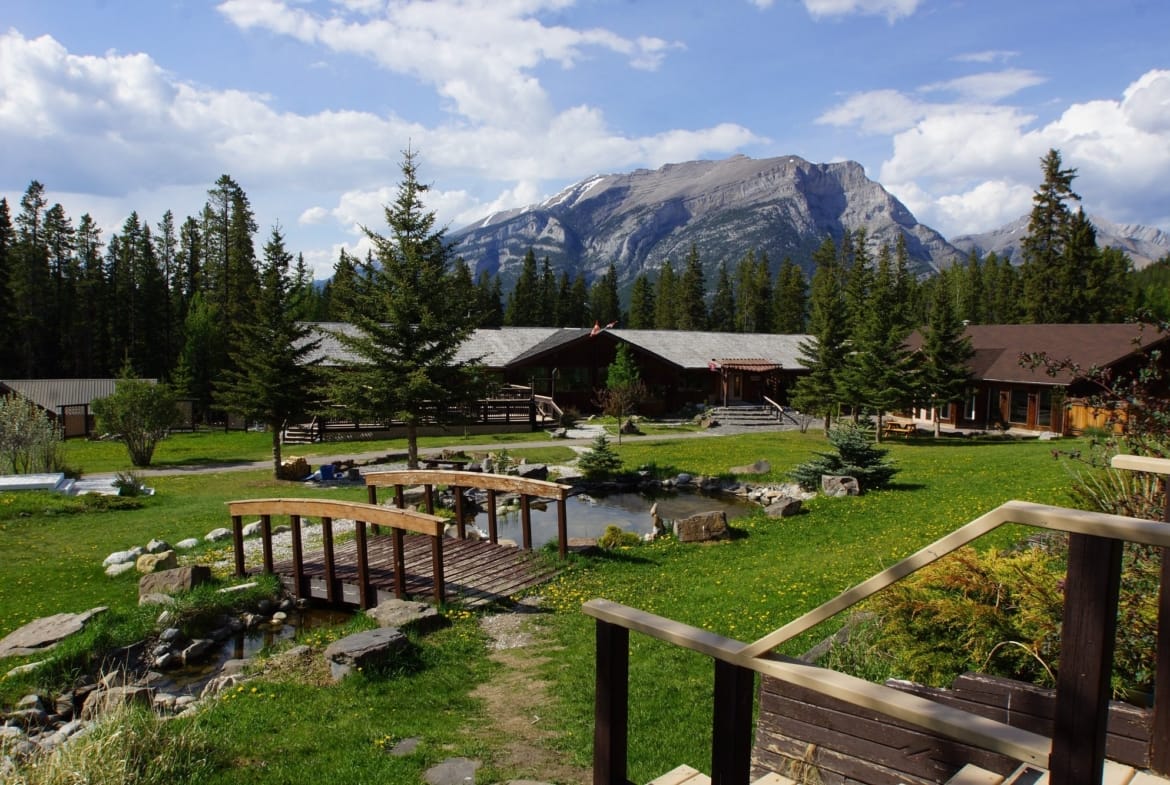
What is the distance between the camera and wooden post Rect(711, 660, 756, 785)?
2.48m

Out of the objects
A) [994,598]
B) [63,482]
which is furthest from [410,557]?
[63,482]

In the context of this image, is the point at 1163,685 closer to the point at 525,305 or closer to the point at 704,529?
the point at 704,529

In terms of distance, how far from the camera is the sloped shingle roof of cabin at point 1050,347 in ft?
106

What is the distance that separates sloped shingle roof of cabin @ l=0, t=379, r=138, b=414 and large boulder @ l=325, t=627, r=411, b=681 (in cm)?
3924

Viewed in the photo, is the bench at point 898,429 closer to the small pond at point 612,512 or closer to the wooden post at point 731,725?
the small pond at point 612,512

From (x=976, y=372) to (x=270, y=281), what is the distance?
3249cm

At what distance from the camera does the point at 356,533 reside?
10602mm

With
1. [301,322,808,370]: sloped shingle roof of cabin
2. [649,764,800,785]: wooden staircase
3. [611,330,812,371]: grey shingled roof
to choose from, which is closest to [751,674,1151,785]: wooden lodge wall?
[649,764,800,785]: wooden staircase

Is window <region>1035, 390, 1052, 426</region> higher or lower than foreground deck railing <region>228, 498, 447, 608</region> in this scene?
higher

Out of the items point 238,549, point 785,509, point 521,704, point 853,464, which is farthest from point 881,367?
point 521,704

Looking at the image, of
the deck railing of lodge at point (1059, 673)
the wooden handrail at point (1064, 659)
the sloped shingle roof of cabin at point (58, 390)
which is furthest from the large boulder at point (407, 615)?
the sloped shingle roof of cabin at point (58, 390)

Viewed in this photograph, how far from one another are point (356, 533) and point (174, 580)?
2.80 metres

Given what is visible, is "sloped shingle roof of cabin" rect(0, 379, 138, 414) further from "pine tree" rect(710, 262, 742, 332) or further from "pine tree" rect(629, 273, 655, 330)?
"pine tree" rect(710, 262, 742, 332)

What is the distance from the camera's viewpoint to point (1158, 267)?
119000 mm
